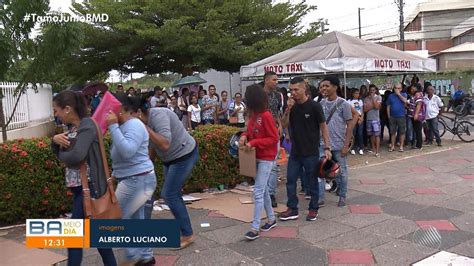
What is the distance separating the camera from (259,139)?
4.65m

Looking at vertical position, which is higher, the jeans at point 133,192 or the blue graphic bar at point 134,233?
the jeans at point 133,192

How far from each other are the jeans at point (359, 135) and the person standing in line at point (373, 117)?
17 centimetres

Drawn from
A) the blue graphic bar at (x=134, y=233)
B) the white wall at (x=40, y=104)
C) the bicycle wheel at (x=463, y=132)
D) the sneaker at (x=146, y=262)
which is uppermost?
the white wall at (x=40, y=104)

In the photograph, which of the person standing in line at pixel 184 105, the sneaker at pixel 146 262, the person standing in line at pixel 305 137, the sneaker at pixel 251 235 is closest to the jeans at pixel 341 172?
the person standing in line at pixel 305 137

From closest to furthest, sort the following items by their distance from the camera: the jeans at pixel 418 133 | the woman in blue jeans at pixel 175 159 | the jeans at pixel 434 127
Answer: the woman in blue jeans at pixel 175 159 → the jeans at pixel 418 133 → the jeans at pixel 434 127

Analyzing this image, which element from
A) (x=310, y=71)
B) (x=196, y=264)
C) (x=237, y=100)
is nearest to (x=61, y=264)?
(x=196, y=264)

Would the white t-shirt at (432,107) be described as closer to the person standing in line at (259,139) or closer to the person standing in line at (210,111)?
the person standing in line at (210,111)

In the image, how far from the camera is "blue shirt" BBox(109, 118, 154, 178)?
3348 millimetres

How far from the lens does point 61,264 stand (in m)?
4.18

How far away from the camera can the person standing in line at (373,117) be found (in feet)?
33.3

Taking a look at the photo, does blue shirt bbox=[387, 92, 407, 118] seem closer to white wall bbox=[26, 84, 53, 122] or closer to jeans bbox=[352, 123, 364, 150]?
jeans bbox=[352, 123, 364, 150]

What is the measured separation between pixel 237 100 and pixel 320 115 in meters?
6.29

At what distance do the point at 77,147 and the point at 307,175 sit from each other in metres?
2.97

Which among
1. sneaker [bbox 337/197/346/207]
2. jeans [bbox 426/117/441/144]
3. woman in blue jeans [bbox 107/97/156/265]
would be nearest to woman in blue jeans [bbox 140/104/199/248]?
woman in blue jeans [bbox 107/97/156/265]
